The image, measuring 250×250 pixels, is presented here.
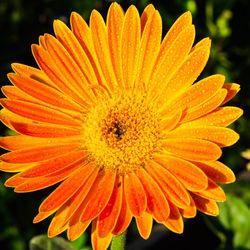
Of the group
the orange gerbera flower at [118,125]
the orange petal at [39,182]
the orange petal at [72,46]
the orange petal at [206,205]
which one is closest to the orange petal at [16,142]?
the orange gerbera flower at [118,125]

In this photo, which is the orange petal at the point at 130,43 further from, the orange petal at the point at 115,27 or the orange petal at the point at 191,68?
the orange petal at the point at 191,68

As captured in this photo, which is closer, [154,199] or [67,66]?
[154,199]

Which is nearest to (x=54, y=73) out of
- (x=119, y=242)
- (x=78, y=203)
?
(x=78, y=203)

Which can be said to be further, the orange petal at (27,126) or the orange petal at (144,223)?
the orange petal at (27,126)

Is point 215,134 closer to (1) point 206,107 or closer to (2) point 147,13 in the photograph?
(1) point 206,107

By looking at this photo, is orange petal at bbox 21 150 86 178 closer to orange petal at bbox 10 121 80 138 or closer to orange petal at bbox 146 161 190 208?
orange petal at bbox 10 121 80 138

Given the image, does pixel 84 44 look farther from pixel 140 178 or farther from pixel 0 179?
pixel 0 179

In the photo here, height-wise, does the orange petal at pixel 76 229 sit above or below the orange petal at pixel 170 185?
above
